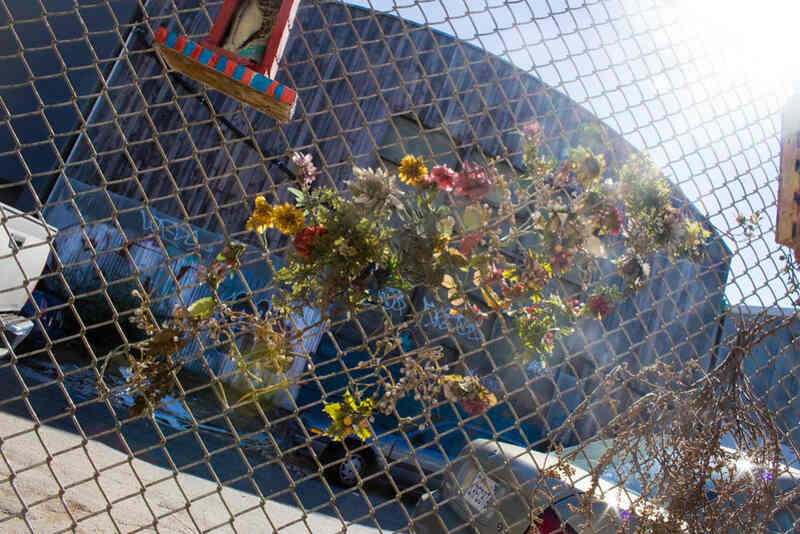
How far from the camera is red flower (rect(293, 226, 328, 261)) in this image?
165 centimetres

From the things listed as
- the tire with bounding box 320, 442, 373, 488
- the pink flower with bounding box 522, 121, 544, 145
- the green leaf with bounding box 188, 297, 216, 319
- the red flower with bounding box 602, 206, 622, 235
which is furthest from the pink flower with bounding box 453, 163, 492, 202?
the tire with bounding box 320, 442, 373, 488

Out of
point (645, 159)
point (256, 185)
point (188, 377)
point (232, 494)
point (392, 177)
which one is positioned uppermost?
point (645, 159)

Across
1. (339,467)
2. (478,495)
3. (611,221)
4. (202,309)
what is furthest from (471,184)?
(339,467)

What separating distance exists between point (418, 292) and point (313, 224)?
25.6 ft

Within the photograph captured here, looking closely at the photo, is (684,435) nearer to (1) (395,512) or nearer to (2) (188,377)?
(1) (395,512)

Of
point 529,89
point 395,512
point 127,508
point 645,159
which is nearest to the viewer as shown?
point 645,159

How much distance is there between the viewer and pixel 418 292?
9.46 m

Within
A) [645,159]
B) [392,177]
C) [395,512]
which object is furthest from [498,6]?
[395,512]

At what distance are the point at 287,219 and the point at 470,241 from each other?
51 centimetres

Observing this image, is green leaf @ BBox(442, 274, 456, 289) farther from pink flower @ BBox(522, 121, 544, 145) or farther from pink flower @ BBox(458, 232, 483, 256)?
pink flower @ BBox(522, 121, 544, 145)

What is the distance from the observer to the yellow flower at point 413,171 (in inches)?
67.5

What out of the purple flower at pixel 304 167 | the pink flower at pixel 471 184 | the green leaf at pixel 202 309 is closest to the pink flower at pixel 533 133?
the pink flower at pixel 471 184

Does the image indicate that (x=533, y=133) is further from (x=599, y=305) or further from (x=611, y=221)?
(x=599, y=305)

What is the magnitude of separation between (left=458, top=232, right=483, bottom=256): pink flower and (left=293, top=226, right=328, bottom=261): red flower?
0.39 meters
